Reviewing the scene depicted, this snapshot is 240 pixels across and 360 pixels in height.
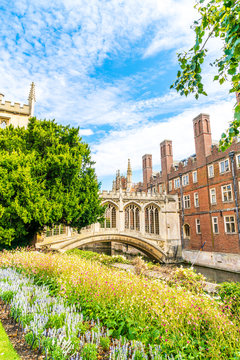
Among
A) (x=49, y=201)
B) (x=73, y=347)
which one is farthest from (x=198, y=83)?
(x=49, y=201)

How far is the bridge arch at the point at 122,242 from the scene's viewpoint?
18.5 m

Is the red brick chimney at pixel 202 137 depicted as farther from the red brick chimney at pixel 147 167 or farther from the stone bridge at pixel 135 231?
the red brick chimney at pixel 147 167

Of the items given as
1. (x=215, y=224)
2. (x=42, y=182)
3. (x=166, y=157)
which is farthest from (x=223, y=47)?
(x=166, y=157)

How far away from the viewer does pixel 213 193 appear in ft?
68.8

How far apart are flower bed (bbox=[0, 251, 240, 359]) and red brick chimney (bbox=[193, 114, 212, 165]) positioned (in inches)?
785

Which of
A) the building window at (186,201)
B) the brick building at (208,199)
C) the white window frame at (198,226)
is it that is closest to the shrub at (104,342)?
the brick building at (208,199)

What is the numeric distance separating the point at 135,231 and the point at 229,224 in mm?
8858

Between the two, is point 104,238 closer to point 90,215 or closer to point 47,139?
point 90,215

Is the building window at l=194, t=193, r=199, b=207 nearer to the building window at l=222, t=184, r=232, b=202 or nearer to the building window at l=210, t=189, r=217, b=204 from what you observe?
the building window at l=210, t=189, r=217, b=204

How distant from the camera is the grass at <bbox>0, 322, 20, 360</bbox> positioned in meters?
2.99

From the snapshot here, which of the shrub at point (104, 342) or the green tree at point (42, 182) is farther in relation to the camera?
the green tree at point (42, 182)

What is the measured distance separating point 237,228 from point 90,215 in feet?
41.4

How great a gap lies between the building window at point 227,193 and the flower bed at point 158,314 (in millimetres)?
16428

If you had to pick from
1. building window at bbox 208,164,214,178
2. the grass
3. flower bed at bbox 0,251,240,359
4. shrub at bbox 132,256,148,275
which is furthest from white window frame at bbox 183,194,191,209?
the grass
